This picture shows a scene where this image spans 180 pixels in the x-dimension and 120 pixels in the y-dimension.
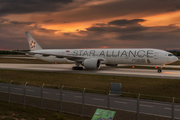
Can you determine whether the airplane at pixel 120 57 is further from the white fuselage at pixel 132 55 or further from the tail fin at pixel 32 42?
the tail fin at pixel 32 42

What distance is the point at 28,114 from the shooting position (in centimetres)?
1280

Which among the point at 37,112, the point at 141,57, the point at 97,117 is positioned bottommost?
the point at 37,112

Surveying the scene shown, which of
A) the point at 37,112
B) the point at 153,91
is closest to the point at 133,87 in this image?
the point at 153,91

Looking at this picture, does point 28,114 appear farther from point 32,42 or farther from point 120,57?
point 32,42

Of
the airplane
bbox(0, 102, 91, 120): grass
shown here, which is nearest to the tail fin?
the airplane

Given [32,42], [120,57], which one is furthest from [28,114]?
[32,42]

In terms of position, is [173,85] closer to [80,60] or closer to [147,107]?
[147,107]

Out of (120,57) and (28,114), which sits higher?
(120,57)

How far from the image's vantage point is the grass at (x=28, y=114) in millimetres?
12073

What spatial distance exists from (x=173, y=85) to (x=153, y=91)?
4.56 m

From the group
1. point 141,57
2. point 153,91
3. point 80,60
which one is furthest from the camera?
point 80,60

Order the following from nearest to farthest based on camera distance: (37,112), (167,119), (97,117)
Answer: (97,117) < (167,119) < (37,112)

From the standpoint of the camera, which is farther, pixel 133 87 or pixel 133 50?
pixel 133 50

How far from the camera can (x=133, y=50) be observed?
38281mm
